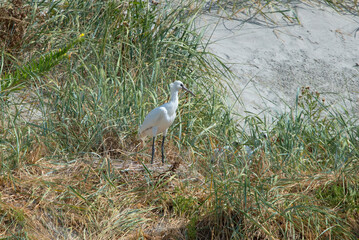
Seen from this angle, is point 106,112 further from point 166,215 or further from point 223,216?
point 223,216

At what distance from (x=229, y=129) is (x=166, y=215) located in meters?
1.35

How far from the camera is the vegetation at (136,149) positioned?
11.8ft

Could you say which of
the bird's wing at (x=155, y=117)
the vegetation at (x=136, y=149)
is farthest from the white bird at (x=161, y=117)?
the vegetation at (x=136, y=149)

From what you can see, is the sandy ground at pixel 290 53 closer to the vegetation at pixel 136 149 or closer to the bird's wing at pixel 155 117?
the vegetation at pixel 136 149

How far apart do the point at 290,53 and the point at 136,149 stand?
9.84 ft

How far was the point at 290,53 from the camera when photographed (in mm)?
6980

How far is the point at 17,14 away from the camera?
17.8 feet

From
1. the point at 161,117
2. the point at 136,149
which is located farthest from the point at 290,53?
the point at 161,117

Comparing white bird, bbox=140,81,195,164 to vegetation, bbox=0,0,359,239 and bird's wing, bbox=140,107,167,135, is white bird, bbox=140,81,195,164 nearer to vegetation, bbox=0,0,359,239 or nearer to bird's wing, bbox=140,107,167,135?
bird's wing, bbox=140,107,167,135

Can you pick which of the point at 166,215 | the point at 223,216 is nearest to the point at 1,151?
the point at 166,215

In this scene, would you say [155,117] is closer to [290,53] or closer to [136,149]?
[136,149]

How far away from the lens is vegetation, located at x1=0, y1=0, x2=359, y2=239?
3.61 m

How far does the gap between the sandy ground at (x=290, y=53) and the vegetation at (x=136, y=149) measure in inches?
23.2

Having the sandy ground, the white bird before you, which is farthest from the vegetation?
the sandy ground
